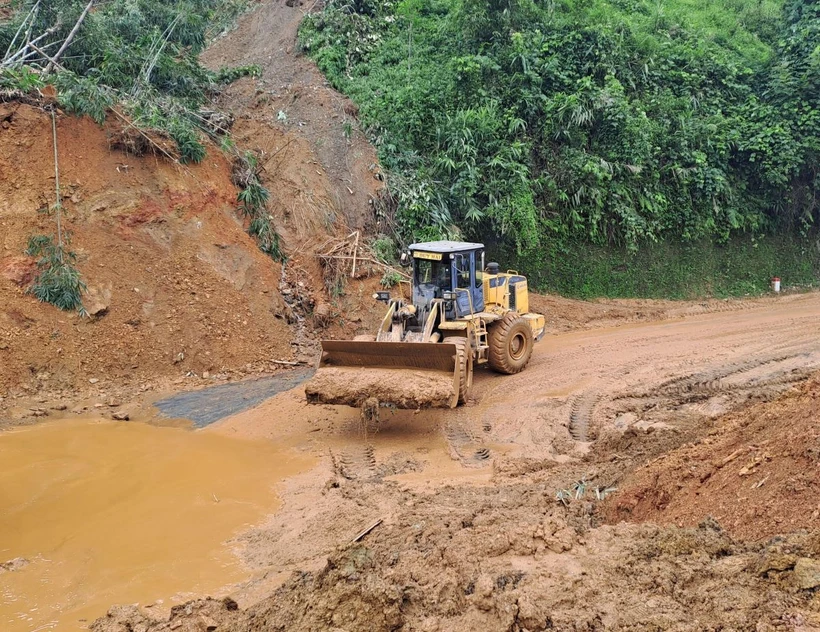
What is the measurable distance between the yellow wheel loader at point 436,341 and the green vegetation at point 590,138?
5009 mm

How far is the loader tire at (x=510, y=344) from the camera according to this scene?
37.6 ft

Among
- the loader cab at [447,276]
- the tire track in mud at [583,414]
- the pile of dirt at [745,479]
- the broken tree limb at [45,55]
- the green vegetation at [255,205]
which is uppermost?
the broken tree limb at [45,55]

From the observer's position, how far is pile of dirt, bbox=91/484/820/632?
378 cm

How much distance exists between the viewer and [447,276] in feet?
35.9

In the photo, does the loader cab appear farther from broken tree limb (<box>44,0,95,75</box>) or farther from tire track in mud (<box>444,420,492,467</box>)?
broken tree limb (<box>44,0,95,75</box>)

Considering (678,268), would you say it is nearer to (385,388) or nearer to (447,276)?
(447,276)

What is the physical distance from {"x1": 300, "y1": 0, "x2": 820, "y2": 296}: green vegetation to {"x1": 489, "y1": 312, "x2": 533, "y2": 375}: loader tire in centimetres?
499

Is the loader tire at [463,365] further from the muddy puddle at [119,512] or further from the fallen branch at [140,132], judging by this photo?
the fallen branch at [140,132]

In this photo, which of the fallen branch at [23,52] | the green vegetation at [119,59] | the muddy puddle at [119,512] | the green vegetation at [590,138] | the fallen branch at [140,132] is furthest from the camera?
the green vegetation at [590,138]

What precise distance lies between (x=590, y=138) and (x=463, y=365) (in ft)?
39.8

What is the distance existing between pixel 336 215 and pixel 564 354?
6514 millimetres

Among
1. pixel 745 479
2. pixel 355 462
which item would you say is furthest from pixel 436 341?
pixel 745 479

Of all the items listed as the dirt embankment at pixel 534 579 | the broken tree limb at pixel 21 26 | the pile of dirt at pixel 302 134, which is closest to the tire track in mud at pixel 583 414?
the dirt embankment at pixel 534 579

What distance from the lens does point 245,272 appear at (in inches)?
549
